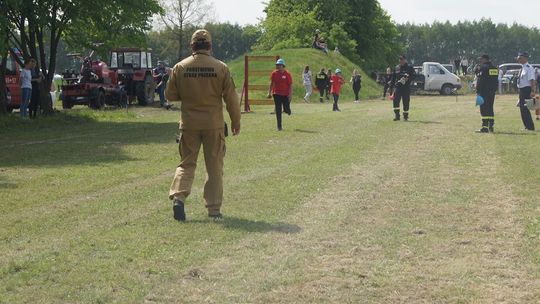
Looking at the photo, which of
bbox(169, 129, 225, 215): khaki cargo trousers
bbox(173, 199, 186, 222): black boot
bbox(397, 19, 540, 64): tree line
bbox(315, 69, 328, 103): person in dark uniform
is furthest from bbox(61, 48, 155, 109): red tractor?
bbox(397, 19, 540, 64): tree line

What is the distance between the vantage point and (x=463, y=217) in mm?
8867

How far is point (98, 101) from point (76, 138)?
1420 cm

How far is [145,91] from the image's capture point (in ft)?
126

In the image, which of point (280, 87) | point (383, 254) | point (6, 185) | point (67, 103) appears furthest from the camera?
point (67, 103)

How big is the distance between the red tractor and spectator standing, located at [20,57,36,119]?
6.94 meters

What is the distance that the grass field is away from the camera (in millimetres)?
6098

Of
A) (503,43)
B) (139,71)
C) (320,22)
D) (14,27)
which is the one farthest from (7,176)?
(503,43)

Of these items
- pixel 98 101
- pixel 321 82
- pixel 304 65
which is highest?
pixel 304 65

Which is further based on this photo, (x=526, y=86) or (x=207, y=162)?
(x=526, y=86)

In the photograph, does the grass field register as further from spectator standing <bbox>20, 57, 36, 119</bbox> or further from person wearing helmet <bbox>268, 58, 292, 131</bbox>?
spectator standing <bbox>20, 57, 36, 119</bbox>

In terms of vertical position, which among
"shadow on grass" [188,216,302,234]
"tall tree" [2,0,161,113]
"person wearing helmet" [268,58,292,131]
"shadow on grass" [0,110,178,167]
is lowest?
"shadow on grass" [0,110,178,167]

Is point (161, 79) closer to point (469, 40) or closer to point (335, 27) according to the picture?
point (335, 27)

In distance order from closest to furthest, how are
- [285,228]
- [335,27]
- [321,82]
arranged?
[285,228] < [321,82] < [335,27]

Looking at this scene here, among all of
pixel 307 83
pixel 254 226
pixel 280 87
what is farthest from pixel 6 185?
pixel 307 83
